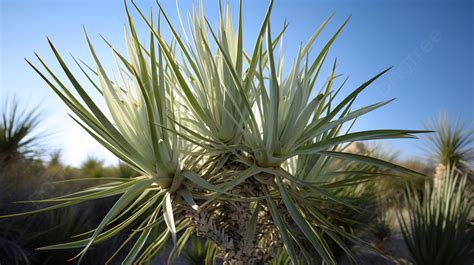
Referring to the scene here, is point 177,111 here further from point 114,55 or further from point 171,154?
point 114,55

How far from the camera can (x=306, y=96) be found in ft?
3.56

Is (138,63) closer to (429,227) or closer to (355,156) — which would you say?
(355,156)

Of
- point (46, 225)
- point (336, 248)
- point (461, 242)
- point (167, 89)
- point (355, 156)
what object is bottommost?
point (46, 225)

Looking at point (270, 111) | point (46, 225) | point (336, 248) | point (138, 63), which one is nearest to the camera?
point (270, 111)

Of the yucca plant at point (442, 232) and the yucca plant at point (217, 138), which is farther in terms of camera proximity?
the yucca plant at point (442, 232)

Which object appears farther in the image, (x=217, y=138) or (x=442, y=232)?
(x=442, y=232)

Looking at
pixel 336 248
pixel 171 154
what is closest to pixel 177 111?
pixel 171 154

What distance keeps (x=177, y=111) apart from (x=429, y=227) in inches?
87.2

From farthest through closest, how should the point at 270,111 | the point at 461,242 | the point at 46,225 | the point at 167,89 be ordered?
the point at 46,225, the point at 461,242, the point at 167,89, the point at 270,111

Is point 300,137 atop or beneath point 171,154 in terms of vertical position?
atop

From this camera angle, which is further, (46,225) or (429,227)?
(46,225)

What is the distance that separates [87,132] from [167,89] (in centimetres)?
31

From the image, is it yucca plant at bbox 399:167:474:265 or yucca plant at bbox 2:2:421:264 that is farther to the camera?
yucca plant at bbox 399:167:474:265

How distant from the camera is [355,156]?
3.31 ft
